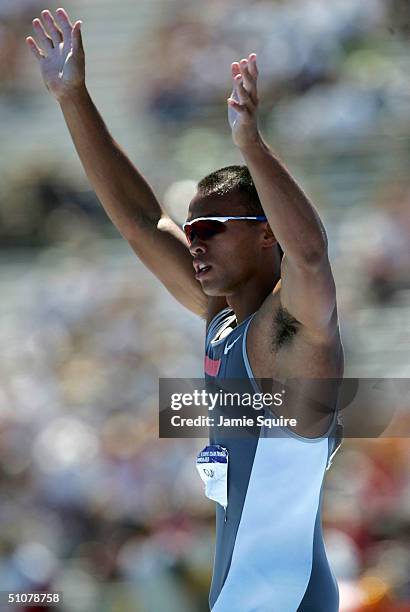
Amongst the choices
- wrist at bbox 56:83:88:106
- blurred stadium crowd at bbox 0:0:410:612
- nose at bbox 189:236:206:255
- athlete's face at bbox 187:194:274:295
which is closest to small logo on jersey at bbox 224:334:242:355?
athlete's face at bbox 187:194:274:295

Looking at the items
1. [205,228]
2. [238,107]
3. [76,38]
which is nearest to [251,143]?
[238,107]

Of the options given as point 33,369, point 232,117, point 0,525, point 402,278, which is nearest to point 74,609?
point 0,525

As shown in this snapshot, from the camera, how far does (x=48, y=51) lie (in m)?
3.12

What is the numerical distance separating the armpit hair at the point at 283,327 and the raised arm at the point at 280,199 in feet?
0.44

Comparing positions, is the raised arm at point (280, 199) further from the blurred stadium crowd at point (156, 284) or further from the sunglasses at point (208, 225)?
the blurred stadium crowd at point (156, 284)

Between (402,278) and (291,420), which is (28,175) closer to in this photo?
(402,278)

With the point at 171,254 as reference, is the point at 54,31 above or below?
above

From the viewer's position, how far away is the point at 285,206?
7.63 ft

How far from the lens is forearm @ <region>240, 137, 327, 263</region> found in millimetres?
2320

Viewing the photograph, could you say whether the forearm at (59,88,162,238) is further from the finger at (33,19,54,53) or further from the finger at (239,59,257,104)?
the finger at (239,59,257,104)

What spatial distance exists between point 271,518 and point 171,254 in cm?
97

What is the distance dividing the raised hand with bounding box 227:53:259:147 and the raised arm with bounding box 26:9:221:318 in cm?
88

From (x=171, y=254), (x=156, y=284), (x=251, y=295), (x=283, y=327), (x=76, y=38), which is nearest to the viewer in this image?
(x=283, y=327)

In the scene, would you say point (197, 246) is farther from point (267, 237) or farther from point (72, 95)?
point (72, 95)
